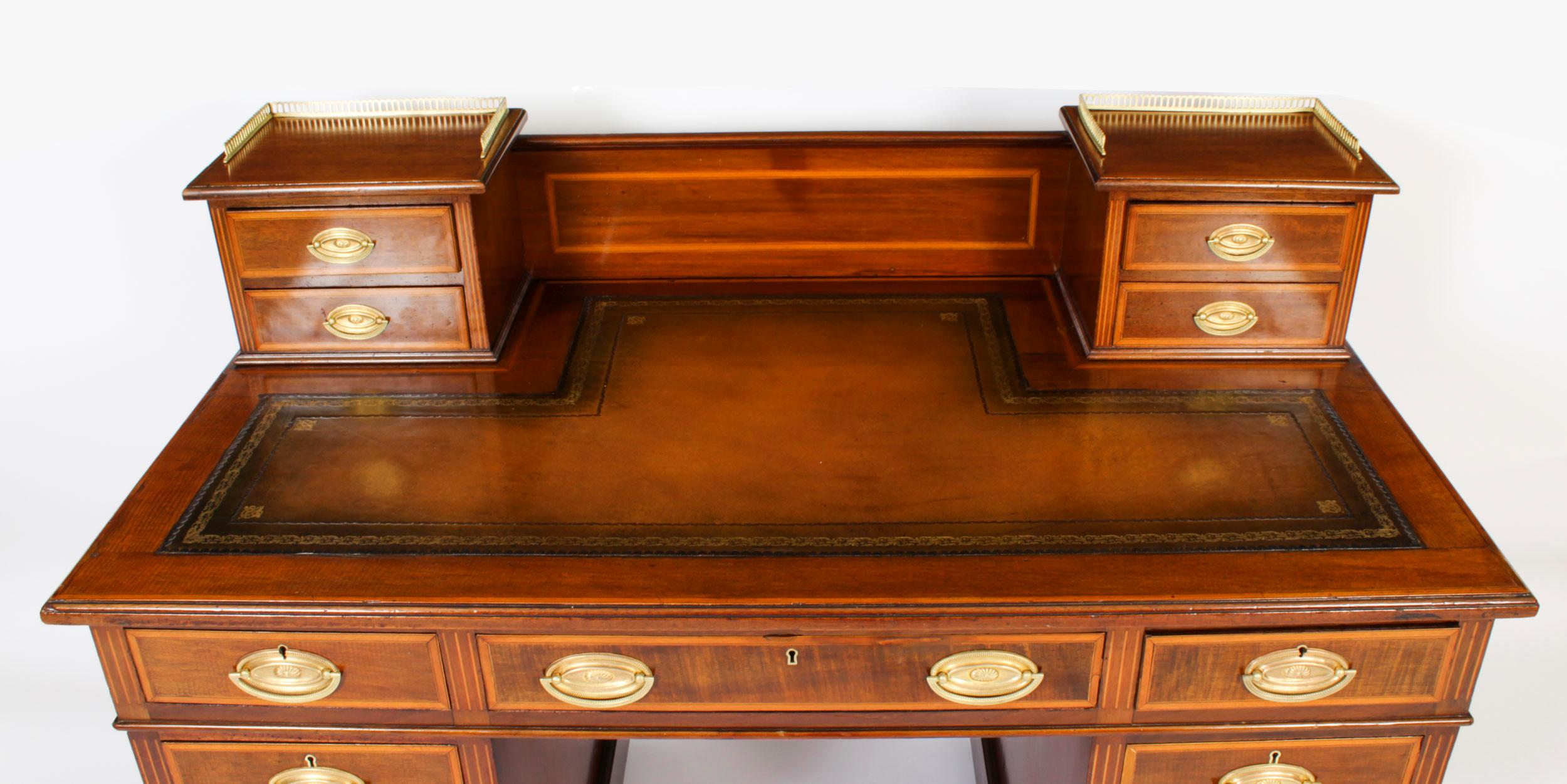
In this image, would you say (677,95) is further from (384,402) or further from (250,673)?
(250,673)

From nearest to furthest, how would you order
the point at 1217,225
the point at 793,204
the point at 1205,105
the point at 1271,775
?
the point at 1271,775
the point at 1217,225
the point at 1205,105
the point at 793,204

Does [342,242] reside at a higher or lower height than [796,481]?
higher

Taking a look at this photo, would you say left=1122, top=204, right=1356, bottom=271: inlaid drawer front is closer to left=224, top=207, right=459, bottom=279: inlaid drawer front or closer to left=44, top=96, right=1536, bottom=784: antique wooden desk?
left=44, top=96, right=1536, bottom=784: antique wooden desk

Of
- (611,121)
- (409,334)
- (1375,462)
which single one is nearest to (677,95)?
(611,121)

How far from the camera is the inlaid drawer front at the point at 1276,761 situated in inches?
59.0

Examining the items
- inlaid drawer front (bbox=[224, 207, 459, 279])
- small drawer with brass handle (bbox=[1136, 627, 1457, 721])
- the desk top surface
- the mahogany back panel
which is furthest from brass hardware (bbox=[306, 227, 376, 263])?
small drawer with brass handle (bbox=[1136, 627, 1457, 721])

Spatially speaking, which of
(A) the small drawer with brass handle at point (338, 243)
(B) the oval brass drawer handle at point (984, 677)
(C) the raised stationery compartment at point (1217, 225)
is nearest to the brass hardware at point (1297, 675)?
(B) the oval brass drawer handle at point (984, 677)

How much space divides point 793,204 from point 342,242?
0.65 metres

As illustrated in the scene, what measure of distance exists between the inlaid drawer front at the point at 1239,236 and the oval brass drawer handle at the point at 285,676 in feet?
3.68

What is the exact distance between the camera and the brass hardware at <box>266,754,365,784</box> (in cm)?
153

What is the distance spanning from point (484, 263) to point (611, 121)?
0.36 m

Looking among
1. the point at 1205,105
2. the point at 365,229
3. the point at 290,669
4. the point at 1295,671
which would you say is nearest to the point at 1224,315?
the point at 1205,105

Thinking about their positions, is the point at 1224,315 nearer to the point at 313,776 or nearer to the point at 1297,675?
the point at 1297,675

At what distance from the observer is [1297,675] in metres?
1.43
